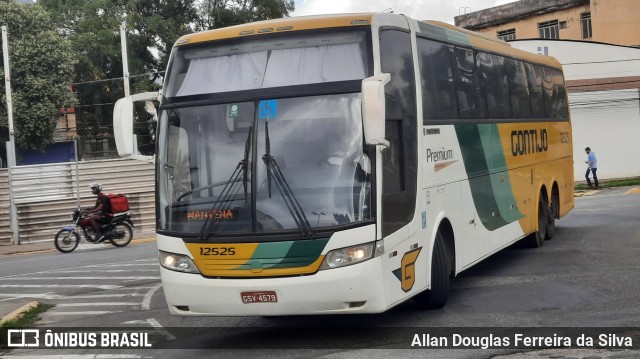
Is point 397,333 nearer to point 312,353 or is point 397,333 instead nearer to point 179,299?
point 312,353

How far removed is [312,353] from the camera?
8.98 metres

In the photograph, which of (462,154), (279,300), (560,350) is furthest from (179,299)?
(462,154)

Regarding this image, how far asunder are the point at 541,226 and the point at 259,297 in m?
9.31

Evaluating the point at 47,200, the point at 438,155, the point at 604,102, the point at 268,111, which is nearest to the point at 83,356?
the point at 268,111

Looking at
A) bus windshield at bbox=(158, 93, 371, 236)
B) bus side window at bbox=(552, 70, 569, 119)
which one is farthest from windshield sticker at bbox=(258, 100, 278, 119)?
bus side window at bbox=(552, 70, 569, 119)

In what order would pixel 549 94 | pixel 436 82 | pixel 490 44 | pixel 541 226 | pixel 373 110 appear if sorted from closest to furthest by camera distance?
pixel 373 110 < pixel 436 82 < pixel 490 44 < pixel 541 226 < pixel 549 94

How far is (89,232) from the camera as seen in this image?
2541cm

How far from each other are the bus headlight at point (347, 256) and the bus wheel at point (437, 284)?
213 cm

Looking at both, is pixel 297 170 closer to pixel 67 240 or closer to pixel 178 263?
pixel 178 263

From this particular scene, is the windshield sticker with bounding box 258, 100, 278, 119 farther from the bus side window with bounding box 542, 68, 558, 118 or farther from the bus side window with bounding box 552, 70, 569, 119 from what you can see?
the bus side window with bounding box 552, 70, 569, 119

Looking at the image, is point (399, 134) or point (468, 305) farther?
point (468, 305)

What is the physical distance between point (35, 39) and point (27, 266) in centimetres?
3495

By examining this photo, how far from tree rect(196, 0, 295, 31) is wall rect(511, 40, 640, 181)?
1379 centimetres

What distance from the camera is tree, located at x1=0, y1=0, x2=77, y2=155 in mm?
53031
